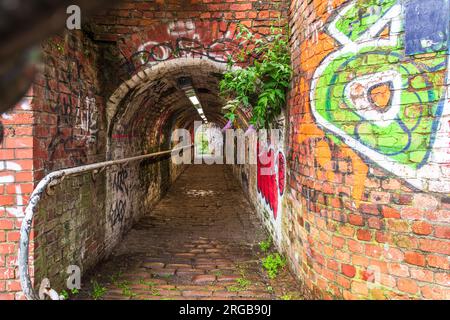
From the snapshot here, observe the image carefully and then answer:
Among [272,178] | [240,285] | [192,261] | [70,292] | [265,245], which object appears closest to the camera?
[70,292]

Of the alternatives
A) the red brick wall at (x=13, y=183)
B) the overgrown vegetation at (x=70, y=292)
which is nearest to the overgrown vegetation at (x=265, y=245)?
Result: the overgrown vegetation at (x=70, y=292)

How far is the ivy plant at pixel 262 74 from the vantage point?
4055mm

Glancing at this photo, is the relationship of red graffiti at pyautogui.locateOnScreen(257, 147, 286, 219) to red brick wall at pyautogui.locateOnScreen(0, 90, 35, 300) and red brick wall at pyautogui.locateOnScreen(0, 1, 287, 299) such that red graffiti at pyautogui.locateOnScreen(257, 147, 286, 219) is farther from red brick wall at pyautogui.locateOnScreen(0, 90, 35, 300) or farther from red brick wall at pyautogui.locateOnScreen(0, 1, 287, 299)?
red brick wall at pyautogui.locateOnScreen(0, 90, 35, 300)

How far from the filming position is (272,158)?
18.5ft

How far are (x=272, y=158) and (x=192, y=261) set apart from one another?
240 centimetres

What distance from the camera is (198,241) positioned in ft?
18.9

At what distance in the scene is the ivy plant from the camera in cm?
405

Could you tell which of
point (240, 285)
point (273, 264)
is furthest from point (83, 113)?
point (273, 264)

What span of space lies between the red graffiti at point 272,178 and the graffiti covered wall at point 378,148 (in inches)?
54.8

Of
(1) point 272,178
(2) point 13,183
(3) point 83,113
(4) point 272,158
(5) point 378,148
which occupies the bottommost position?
(1) point 272,178

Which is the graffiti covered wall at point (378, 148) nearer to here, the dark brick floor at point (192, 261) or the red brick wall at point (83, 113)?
the dark brick floor at point (192, 261)

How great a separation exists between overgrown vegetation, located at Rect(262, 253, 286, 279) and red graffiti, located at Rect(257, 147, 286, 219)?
81cm

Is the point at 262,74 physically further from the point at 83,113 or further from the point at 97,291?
the point at 97,291

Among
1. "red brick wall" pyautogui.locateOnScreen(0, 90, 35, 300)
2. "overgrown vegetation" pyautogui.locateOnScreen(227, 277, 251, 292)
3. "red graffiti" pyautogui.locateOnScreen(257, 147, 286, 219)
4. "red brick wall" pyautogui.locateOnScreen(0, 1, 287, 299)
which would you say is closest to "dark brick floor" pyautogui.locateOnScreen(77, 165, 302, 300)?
"overgrown vegetation" pyautogui.locateOnScreen(227, 277, 251, 292)
